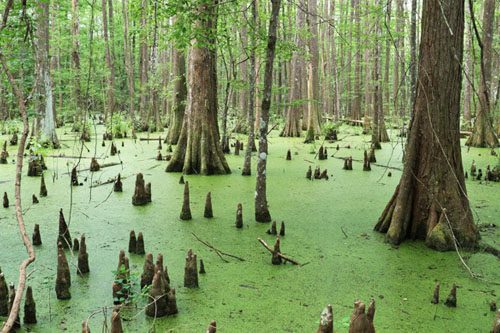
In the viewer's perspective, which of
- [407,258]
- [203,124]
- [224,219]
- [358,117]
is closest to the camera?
[407,258]

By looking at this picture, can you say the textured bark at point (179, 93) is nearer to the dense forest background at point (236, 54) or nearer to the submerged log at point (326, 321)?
the dense forest background at point (236, 54)

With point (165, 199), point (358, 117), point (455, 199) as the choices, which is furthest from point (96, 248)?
point (358, 117)

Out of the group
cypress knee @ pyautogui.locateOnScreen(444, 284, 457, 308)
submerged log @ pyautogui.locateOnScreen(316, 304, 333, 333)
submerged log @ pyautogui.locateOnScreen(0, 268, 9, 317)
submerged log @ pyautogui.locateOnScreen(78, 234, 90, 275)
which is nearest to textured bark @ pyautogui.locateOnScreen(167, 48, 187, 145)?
submerged log @ pyautogui.locateOnScreen(78, 234, 90, 275)

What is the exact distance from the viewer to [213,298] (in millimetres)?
3164

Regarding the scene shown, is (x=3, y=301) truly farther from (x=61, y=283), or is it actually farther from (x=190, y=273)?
(x=190, y=273)

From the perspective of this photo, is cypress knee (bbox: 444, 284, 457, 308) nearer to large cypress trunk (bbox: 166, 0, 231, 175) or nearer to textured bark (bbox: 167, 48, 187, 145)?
large cypress trunk (bbox: 166, 0, 231, 175)

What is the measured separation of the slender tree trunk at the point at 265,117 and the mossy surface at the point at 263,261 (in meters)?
0.20

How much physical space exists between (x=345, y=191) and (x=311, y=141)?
6.93m

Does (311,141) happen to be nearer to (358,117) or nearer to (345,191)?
(345,191)

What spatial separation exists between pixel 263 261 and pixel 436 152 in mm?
1969

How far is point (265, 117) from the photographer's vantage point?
16.4ft

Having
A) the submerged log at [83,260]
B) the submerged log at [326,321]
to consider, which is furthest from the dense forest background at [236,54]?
the submerged log at [326,321]

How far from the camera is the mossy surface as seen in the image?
2.89m

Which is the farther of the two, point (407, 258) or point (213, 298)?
point (407, 258)
